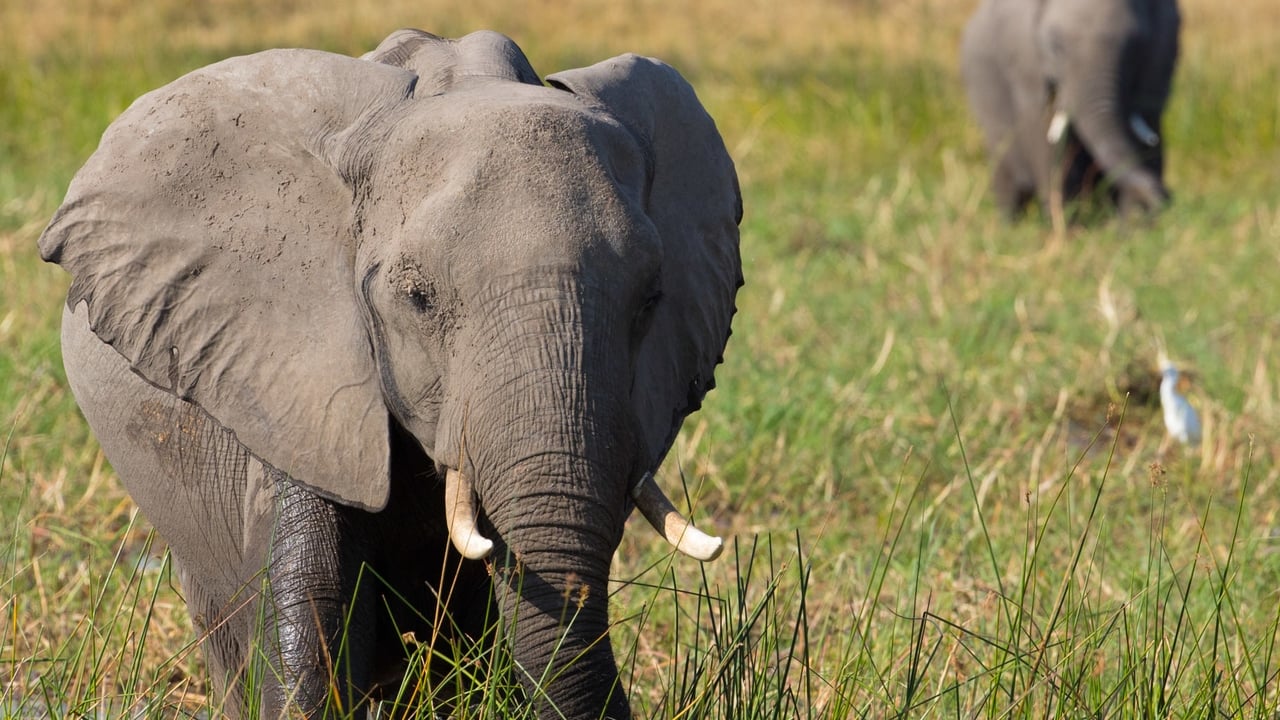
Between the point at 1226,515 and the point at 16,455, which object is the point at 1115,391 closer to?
the point at 1226,515

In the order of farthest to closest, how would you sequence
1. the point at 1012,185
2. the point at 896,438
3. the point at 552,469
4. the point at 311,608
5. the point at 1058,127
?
the point at 1012,185 < the point at 1058,127 < the point at 896,438 < the point at 311,608 < the point at 552,469

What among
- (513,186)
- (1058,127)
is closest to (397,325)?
(513,186)

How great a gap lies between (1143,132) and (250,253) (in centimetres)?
723

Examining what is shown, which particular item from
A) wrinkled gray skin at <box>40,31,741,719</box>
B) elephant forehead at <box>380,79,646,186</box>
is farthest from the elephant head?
elephant forehead at <box>380,79,646,186</box>

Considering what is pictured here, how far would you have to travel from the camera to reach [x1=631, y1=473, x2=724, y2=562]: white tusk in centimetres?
219

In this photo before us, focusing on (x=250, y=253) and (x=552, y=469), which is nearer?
(x=552, y=469)

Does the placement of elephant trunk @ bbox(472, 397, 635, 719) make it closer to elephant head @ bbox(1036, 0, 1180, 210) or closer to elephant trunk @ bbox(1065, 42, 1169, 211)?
elephant head @ bbox(1036, 0, 1180, 210)

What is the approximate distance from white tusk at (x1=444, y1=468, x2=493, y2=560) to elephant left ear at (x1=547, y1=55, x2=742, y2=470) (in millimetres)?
323

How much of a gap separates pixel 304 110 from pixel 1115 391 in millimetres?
3478

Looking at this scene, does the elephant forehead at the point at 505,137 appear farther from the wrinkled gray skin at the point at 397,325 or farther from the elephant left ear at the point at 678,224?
the elephant left ear at the point at 678,224

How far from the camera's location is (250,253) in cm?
261

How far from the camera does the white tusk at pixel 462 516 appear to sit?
7.18 ft

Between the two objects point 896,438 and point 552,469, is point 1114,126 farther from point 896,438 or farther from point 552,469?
point 552,469

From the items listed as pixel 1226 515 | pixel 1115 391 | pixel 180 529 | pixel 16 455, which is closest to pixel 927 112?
pixel 1115 391
